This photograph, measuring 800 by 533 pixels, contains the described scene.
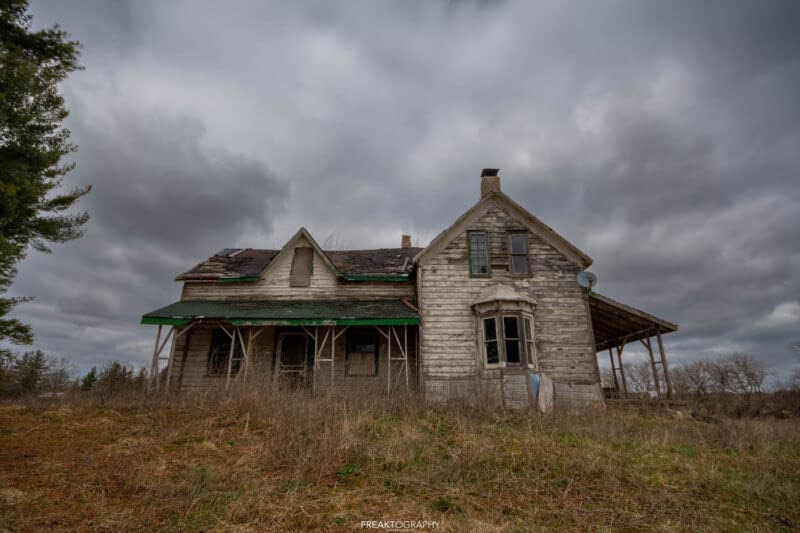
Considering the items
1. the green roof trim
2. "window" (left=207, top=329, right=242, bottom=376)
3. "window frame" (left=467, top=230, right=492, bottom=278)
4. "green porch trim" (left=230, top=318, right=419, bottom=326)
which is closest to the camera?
"green porch trim" (left=230, top=318, right=419, bottom=326)

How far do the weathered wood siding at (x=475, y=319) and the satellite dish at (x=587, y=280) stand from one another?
14.2 inches

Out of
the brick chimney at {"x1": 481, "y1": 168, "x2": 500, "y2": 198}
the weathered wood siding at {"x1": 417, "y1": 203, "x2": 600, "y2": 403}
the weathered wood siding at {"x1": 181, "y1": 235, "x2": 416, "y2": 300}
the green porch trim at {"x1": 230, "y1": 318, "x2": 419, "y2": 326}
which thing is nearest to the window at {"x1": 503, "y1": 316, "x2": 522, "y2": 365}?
the weathered wood siding at {"x1": 417, "y1": 203, "x2": 600, "y2": 403}

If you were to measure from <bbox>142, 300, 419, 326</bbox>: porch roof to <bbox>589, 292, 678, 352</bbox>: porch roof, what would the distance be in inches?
275

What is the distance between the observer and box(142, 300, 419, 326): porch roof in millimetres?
14125

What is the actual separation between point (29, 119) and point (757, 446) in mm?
22243

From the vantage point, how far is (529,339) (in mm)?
13930

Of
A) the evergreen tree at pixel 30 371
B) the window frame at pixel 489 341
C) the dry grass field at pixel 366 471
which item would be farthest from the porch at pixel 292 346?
the evergreen tree at pixel 30 371

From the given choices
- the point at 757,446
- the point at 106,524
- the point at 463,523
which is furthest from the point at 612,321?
the point at 106,524

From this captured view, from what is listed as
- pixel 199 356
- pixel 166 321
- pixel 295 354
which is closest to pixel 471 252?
pixel 295 354

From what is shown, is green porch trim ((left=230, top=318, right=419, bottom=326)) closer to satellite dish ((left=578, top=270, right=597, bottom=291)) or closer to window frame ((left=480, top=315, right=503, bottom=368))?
window frame ((left=480, top=315, right=503, bottom=368))

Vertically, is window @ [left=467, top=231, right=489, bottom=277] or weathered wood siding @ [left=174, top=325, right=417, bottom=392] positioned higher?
window @ [left=467, top=231, right=489, bottom=277]

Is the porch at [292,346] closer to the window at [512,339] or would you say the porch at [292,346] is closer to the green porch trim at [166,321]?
the green porch trim at [166,321]

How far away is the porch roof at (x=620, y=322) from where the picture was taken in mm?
14859

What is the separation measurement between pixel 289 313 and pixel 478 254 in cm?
734
